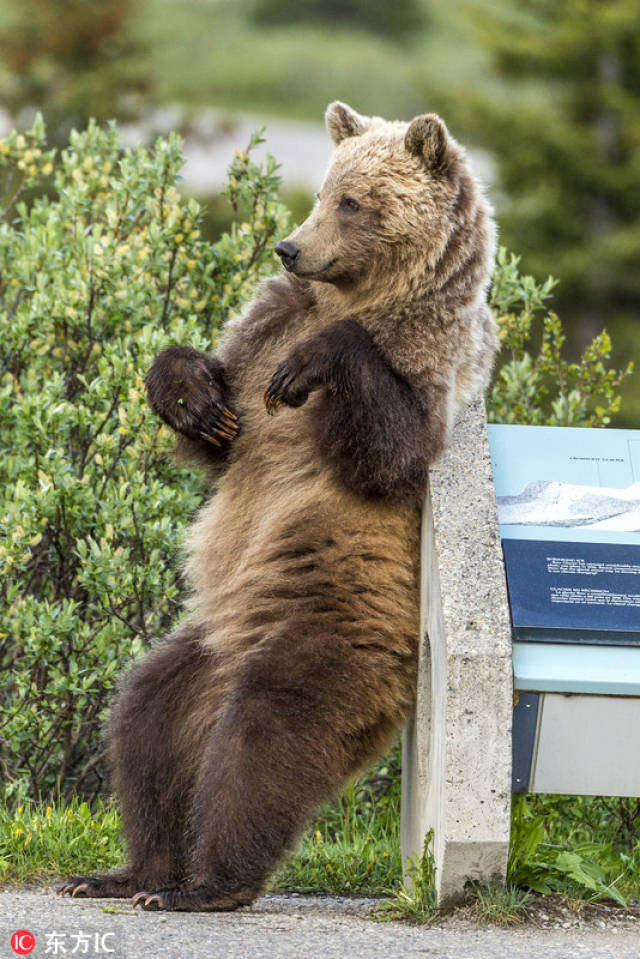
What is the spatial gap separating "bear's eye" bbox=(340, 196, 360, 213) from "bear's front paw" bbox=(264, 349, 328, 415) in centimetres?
53

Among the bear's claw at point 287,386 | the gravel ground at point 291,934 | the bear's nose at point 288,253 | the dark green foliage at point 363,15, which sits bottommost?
the gravel ground at point 291,934

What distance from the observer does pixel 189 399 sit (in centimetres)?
459

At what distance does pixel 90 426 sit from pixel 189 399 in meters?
1.30

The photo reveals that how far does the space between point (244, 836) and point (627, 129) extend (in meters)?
19.0

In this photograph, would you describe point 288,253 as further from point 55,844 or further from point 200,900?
point 55,844

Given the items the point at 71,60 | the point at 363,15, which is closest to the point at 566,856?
the point at 71,60

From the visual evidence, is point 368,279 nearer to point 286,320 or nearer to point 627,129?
point 286,320

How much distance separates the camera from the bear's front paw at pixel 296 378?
4.24 metres

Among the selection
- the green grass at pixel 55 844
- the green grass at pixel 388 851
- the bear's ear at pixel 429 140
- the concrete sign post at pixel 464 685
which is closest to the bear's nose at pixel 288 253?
the bear's ear at pixel 429 140

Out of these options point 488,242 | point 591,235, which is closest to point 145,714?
point 488,242

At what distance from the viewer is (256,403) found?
468 centimetres

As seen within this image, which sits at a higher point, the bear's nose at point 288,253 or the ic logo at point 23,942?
the bear's nose at point 288,253

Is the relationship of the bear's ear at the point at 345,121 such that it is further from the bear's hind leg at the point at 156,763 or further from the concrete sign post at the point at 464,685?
the bear's hind leg at the point at 156,763

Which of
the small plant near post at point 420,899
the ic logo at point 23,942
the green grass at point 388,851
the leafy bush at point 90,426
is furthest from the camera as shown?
the leafy bush at point 90,426
